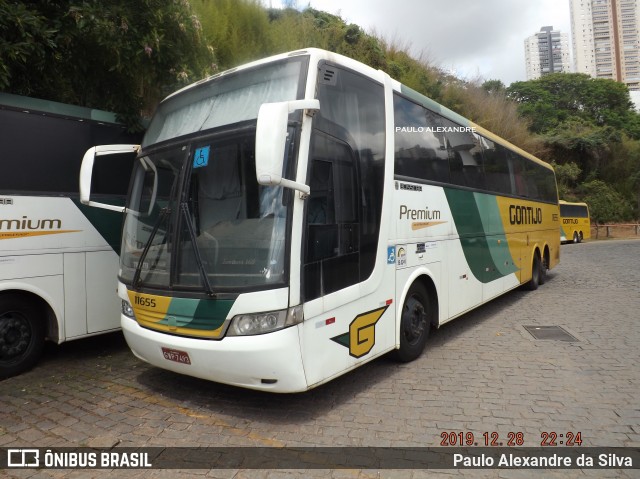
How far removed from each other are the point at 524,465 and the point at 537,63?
115m

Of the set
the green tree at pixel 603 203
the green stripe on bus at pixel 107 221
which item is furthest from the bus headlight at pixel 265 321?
the green tree at pixel 603 203

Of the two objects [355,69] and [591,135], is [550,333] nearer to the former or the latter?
[355,69]

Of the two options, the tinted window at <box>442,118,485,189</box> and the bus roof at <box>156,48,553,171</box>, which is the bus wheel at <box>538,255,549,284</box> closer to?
the tinted window at <box>442,118,485,189</box>

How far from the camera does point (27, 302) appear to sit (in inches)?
201

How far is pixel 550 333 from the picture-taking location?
673 cm

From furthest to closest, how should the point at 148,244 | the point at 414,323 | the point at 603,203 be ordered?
the point at 603,203 < the point at 414,323 < the point at 148,244

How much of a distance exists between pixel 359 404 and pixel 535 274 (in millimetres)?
8343

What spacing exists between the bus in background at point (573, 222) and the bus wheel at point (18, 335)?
3032cm

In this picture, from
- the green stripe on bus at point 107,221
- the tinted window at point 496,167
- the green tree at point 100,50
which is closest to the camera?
the green tree at point 100,50

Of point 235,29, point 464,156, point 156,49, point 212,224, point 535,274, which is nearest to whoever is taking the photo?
point 212,224

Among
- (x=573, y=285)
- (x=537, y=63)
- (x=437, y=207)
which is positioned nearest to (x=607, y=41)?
(x=537, y=63)

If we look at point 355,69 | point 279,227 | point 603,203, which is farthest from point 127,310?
point 603,203

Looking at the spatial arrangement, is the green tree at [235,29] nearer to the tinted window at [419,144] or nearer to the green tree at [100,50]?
the green tree at [100,50]

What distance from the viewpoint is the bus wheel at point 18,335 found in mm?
4949
